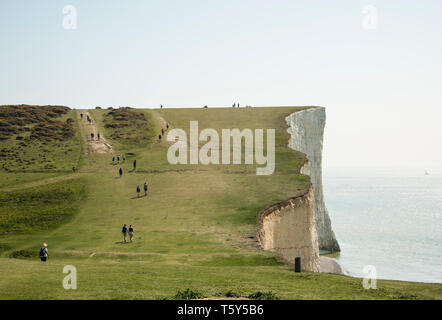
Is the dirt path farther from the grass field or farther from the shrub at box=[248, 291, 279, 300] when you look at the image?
the shrub at box=[248, 291, 279, 300]

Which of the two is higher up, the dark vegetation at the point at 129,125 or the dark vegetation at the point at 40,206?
the dark vegetation at the point at 129,125

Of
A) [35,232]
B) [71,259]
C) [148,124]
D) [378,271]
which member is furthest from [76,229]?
[148,124]

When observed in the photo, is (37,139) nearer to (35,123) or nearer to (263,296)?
(35,123)

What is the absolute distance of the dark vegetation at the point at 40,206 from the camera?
45.2 metres

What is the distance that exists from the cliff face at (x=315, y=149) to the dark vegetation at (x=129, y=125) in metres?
28.0

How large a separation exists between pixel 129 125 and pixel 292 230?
5863cm

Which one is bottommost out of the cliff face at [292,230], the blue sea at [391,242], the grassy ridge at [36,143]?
the blue sea at [391,242]

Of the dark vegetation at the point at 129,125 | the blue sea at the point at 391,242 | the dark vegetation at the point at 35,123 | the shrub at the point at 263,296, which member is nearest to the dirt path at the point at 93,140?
the dark vegetation at the point at 35,123

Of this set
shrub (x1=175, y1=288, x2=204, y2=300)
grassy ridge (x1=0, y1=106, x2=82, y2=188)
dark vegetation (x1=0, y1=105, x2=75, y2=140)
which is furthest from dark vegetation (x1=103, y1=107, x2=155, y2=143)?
shrub (x1=175, y1=288, x2=204, y2=300)

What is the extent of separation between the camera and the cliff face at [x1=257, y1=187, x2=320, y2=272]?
44.6 m

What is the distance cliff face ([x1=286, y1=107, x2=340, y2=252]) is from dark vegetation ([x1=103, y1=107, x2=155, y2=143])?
91.9ft

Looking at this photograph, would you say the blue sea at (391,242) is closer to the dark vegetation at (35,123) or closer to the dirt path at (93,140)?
the dirt path at (93,140)

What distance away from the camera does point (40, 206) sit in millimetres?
51125
